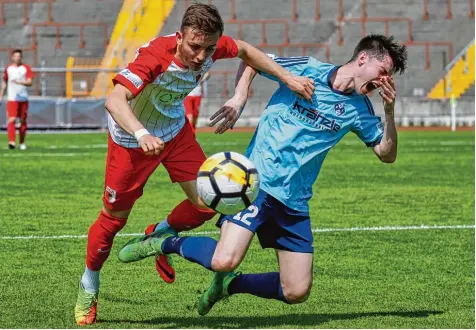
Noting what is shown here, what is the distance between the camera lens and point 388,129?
6367mm

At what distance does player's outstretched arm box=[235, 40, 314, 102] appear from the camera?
20.2ft

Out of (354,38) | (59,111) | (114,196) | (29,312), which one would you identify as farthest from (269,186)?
(354,38)

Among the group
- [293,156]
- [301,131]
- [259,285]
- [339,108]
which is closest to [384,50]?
[339,108]

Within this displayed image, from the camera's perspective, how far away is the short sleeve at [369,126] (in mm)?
6375

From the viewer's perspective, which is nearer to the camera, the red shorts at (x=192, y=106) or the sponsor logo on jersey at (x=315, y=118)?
the sponsor logo on jersey at (x=315, y=118)

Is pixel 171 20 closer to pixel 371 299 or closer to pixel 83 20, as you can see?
pixel 83 20

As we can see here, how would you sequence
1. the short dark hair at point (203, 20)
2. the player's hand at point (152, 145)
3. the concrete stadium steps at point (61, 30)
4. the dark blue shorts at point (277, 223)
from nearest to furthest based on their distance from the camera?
the player's hand at point (152, 145) < the short dark hair at point (203, 20) < the dark blue shorts at point (277, 223) < the concrete stadium steps at point (61, 30)

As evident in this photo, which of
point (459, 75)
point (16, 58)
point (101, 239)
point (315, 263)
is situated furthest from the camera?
point (459, 75)

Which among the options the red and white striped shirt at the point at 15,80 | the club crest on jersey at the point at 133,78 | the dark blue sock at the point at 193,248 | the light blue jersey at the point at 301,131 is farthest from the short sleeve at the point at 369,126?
the red and white striped shirt at the point at 15,80

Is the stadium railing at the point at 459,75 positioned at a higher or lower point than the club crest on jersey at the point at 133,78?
higher

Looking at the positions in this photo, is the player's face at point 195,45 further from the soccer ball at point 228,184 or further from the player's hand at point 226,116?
the soccer ball at point 228,184

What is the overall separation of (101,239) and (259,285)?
1.00 metres

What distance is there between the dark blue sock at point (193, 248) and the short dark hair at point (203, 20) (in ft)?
4.20

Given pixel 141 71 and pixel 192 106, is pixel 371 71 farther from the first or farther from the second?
pixel 192 106
